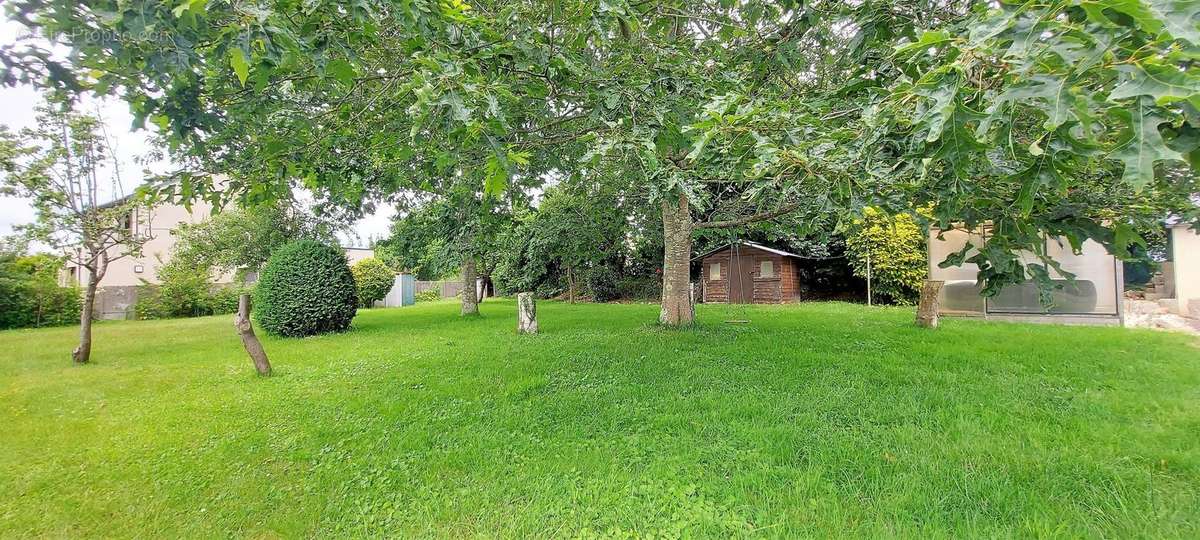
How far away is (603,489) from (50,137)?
31.9ft

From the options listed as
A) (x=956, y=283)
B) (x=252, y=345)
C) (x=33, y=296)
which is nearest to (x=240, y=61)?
(x=252, y=345)

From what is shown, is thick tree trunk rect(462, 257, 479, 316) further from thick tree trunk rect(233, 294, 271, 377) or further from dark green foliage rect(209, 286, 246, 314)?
dark green foliage rect(209, 286, 246, 314)

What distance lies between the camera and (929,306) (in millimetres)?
8117

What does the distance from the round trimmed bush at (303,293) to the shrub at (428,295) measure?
1556cm

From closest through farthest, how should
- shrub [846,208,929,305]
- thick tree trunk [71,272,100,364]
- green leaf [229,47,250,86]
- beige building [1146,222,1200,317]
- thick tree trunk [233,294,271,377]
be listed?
1. green leaf [229,47,250,86]
2. thick tree trunk [233,294,271,377]
3. thick tree trunk [71,272,100,364]
4. beige building [1146,222,1200,317]
5. shrub [846,208,929,305]

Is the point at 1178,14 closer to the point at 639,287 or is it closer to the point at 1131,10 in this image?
the point at 1131,10

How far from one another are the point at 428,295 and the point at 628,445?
24.4m

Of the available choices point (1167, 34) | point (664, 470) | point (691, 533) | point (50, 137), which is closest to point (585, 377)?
point (664, 470)

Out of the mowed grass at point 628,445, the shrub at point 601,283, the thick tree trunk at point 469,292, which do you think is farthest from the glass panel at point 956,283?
the thick tree trunk at point 469,292

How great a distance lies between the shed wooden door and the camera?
16156 mm

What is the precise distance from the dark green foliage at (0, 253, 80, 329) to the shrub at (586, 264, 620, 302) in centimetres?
1516

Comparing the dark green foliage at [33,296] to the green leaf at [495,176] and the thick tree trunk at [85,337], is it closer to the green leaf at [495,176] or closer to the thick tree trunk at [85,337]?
the thick tree trunk at [85,337]

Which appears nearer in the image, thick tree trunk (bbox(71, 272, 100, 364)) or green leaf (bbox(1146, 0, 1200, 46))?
green leaf (bbox(1146, 0, 1200, 46))

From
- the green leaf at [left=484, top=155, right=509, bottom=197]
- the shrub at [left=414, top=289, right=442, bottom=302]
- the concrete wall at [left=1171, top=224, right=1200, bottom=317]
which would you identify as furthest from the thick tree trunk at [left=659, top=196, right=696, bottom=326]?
the shrub at [left=414, top=289, right=442, bottom=302]
